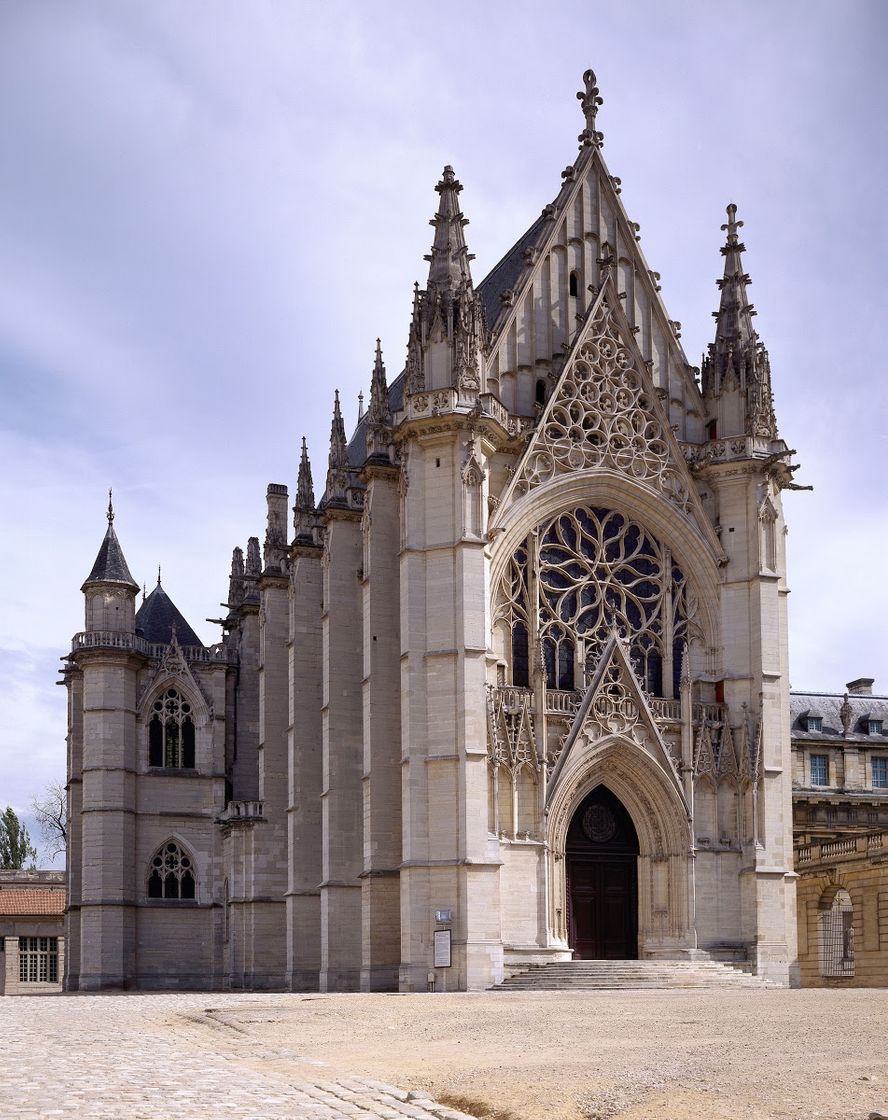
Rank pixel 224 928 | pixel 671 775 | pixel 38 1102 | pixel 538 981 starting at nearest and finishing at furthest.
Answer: pixel 38 1102 < pixel 538 981 < pixel 671 775 < pixel 224 928

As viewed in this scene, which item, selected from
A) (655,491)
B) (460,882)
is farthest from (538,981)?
(655,491)

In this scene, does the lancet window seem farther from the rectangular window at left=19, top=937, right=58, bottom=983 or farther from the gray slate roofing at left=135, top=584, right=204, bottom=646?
the rectangular window at left=19, top=937, right=58, bottom=983

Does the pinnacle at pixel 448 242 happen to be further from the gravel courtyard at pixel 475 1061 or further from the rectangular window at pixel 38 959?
the rectangular window at pixel 38 959

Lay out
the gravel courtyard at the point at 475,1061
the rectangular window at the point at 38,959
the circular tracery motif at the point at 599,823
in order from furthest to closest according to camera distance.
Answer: the rectangular window at the point at 38,959 → the circular tracery motif at the point at 599,823 → the gravel courtyard at the point at 475,1061

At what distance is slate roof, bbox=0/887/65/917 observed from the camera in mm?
73000

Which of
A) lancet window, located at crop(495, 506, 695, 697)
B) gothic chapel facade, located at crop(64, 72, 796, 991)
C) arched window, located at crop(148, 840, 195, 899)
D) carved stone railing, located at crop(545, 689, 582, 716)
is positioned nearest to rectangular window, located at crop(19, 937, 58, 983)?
arched window, located at crop(148, 840, 195, 899)

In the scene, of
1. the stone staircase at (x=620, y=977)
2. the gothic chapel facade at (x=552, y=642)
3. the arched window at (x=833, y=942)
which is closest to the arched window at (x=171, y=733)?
the gothic chapel facade at (x=552, y=642)

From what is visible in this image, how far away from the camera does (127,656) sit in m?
58.8

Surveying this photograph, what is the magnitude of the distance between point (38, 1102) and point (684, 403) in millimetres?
36693

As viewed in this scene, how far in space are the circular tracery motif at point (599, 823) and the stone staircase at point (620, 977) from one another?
470 centimetres

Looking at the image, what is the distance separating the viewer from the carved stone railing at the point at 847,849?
146 feet

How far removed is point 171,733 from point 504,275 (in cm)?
2217

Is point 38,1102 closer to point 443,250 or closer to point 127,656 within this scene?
point 443,250

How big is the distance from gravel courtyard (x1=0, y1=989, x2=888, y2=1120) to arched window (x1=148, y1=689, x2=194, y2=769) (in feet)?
103
